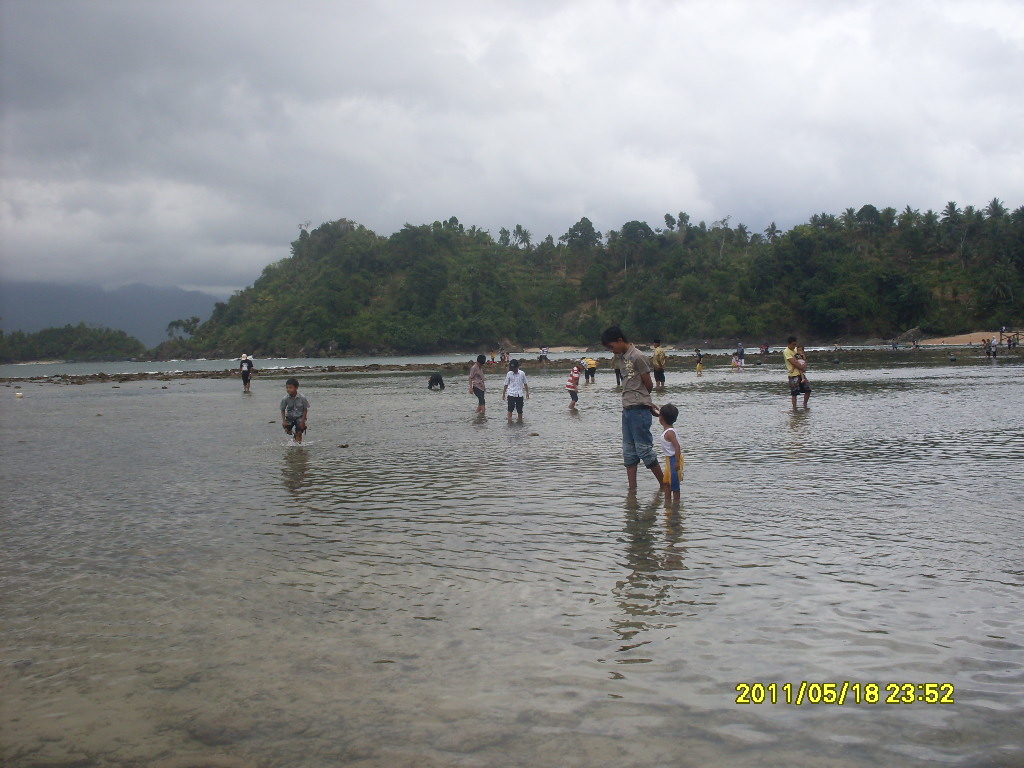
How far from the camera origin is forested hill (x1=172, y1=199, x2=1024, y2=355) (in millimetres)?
95688

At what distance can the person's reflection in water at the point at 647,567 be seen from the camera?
4902mm

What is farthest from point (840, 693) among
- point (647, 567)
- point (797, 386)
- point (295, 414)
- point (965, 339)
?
point (965, 339)

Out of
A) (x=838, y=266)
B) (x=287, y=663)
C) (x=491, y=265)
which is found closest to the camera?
(x=287, y=663)

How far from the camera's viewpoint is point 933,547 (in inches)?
250

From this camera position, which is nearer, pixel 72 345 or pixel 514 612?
pixel 514 612

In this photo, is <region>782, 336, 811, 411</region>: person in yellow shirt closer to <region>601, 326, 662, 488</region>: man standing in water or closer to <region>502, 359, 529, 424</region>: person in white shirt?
<region>502, 359, 529, 424</region>: person in white shirt

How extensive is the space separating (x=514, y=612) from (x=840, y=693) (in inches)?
82.5

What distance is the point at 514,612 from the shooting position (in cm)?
516

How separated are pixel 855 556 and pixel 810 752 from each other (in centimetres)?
316

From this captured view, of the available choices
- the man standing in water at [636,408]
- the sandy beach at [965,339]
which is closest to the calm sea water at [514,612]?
the man standing in water at [636,408]

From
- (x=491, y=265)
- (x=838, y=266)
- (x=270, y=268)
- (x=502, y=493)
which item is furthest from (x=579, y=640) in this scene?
A: (x=270, y=268)

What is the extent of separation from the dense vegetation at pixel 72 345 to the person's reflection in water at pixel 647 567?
16763cm

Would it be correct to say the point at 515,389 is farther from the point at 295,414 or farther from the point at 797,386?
the point at 797,386

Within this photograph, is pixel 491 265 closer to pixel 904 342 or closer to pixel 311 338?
pixel 311 338
